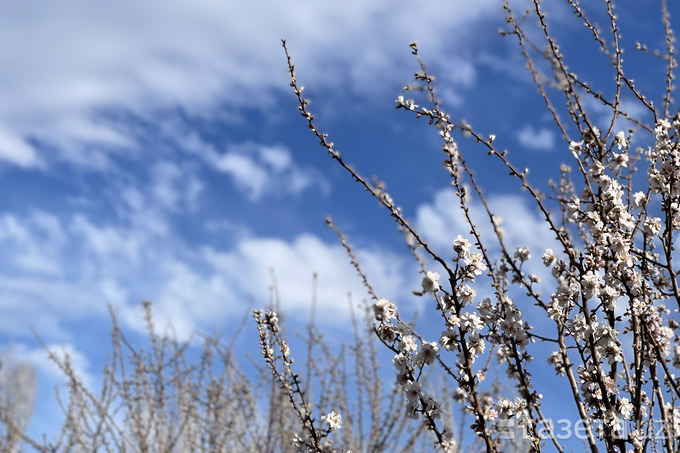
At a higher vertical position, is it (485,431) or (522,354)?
(522,354)

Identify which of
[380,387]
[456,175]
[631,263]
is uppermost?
[380,387]

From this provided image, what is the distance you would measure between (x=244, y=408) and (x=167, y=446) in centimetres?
89

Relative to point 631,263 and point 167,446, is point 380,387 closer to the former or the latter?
point 167,446

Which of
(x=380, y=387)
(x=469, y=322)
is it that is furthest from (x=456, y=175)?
(x=380, y=387)

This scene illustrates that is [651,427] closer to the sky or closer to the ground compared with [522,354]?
closer to the ground

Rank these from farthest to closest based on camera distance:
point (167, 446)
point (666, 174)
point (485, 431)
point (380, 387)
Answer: point (380, 387) < point (167, 446) < point (666, 174) < point (485, 431)

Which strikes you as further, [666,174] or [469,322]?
[666,174]

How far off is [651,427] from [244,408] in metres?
4.26

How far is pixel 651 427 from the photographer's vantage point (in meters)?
2.12

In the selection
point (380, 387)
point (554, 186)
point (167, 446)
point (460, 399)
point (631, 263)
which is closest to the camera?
point (631, 263)

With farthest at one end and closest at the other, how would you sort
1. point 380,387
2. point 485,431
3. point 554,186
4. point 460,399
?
1. point 380,387
2. point 554,186
3. point 460,399
4. point 485,431

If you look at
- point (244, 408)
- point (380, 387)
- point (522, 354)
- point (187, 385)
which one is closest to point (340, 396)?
point (380, 387)

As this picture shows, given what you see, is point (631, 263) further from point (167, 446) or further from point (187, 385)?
point (187, 385)

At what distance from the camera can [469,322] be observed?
1969 millimetres
